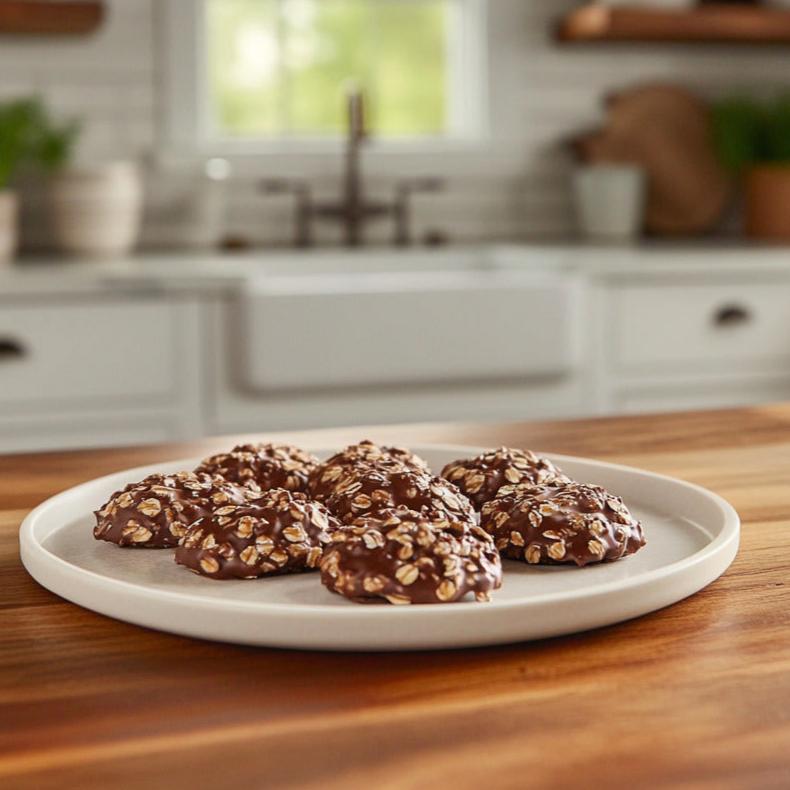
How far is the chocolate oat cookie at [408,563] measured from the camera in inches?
27.4

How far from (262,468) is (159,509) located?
0.43 feet

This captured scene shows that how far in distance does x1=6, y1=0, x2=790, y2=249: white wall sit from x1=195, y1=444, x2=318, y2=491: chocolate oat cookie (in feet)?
8.17

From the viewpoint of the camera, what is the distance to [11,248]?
296 cm

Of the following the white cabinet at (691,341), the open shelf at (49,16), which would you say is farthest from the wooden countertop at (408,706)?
the open shelf at (49,16)

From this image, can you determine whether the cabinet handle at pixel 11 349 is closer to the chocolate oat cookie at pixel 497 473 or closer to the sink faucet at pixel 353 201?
the sink faucet at pixel 353 201

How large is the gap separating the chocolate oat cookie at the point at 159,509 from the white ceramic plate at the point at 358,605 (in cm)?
1

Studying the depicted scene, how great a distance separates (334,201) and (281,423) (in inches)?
38.2

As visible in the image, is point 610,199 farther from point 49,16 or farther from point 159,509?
point 159,509

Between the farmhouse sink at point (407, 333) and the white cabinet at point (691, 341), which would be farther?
the white cabinet at point (691, 341)

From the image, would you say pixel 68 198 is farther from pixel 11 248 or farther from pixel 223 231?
pixel 223 231

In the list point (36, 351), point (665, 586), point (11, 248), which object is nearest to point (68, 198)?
point (11, 248)

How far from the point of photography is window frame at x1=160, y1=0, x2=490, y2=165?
129 inches

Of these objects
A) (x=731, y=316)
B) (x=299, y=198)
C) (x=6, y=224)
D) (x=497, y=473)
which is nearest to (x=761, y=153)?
(x=731, y=316)

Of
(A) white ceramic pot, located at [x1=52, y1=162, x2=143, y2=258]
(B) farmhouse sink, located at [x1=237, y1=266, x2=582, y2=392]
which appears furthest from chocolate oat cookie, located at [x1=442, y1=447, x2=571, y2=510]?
(A) white ceramic pot, located at [x1=52, y1=162, x2=143, y2=258]
